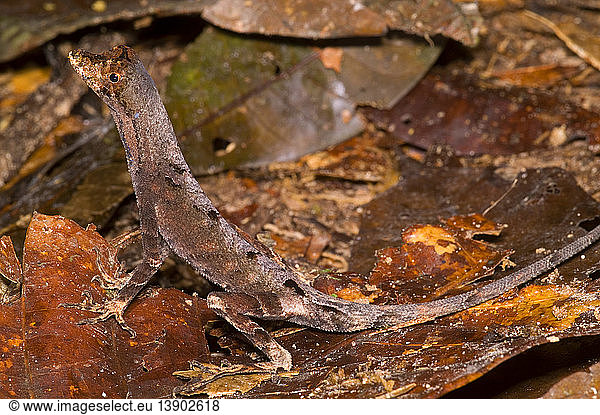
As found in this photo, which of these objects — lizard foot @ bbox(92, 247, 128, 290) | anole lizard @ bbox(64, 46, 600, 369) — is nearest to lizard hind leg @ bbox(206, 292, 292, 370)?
anole lizard @ bbox(64, 46, 600, 369)

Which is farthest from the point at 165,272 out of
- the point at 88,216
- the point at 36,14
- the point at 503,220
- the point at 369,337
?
the point at 36,14

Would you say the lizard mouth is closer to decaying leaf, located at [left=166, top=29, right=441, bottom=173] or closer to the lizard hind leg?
the lizard hind leg

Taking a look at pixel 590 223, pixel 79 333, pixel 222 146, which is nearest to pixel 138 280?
pixel 79 333

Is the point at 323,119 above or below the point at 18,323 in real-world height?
below

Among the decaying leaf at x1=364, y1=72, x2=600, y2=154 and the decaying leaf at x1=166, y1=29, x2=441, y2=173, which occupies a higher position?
the decaying leaf at x1=166, y1=29, x2=441, y2=173

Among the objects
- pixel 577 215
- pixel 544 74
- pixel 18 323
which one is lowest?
pixel 544 74

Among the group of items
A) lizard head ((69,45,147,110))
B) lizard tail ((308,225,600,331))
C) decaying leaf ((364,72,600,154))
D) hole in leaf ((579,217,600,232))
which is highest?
lizard head ((69,45,147,110))

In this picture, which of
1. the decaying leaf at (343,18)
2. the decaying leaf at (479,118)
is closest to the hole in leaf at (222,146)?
the decaying leaf at (343,18)

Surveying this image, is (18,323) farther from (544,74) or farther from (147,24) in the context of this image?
(544,74)
